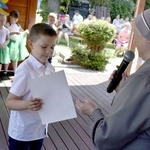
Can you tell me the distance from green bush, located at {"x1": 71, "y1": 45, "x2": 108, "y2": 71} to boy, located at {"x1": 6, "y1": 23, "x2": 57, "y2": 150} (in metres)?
5.09

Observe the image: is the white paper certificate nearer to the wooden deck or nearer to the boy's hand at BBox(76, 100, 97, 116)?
the boy's hand at BBox(76, 100, 97, 116)

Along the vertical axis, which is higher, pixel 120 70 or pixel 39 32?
pixel 39 32

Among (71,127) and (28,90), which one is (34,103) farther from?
(71,127)

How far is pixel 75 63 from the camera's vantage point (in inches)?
268

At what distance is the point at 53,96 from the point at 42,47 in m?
0.27

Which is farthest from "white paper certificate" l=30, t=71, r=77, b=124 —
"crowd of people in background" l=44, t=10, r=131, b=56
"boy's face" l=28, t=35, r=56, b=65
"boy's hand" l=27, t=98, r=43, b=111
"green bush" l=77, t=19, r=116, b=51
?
"crowd of people in background" l=44, t=10, r=131, b=56

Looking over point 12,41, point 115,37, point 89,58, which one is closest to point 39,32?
point 12,41

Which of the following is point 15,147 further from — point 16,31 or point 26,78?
point 16,31

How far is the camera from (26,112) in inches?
55.1

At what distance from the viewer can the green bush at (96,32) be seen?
657 centimetres

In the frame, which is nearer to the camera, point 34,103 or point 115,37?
point 34,103

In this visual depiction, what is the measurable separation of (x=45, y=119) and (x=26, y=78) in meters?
0.23

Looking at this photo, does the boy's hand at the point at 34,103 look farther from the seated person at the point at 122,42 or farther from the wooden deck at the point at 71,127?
the seated person at the point at 122,42

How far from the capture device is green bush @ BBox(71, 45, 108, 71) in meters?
6.54
